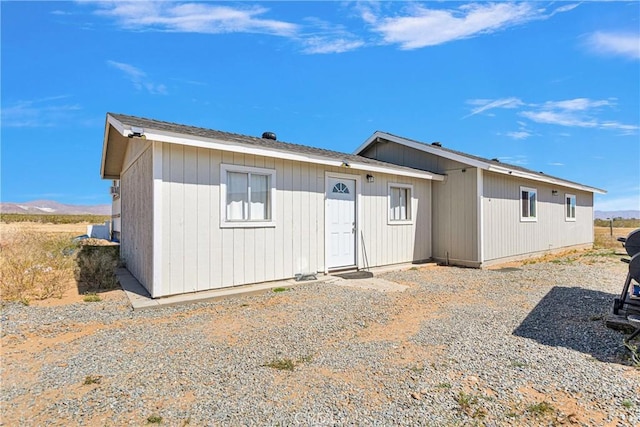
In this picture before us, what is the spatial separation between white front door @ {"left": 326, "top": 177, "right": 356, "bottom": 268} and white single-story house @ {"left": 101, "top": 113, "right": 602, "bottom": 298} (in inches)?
1.2

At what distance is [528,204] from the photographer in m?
11.1

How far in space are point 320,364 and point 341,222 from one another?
4824mm

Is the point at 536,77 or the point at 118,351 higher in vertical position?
the point at 536,77

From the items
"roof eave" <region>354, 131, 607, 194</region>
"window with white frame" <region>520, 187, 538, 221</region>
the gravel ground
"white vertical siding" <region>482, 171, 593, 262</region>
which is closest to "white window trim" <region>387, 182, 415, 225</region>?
"roof eave" <region>354, 131, 607, 194</region>

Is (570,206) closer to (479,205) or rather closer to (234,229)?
(479,205)

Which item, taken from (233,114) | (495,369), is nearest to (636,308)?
(495,369)

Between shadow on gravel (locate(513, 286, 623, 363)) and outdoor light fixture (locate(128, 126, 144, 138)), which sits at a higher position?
outdoor light fixture (locate(128, 126, 144, 138))

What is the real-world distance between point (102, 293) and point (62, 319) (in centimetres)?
147

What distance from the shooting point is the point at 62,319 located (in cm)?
419

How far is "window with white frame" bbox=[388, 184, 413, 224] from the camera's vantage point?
872 centimetres

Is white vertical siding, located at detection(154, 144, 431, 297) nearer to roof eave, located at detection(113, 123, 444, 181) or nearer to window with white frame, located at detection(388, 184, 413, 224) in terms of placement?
roof eave, located at detection(113, 123, 444, 181)

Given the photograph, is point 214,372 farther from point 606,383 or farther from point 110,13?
point 110,13

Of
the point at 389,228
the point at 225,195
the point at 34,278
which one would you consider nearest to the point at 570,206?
the point at 389,228

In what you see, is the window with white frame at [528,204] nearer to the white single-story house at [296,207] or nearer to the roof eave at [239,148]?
the white single-story house at [296,207]
